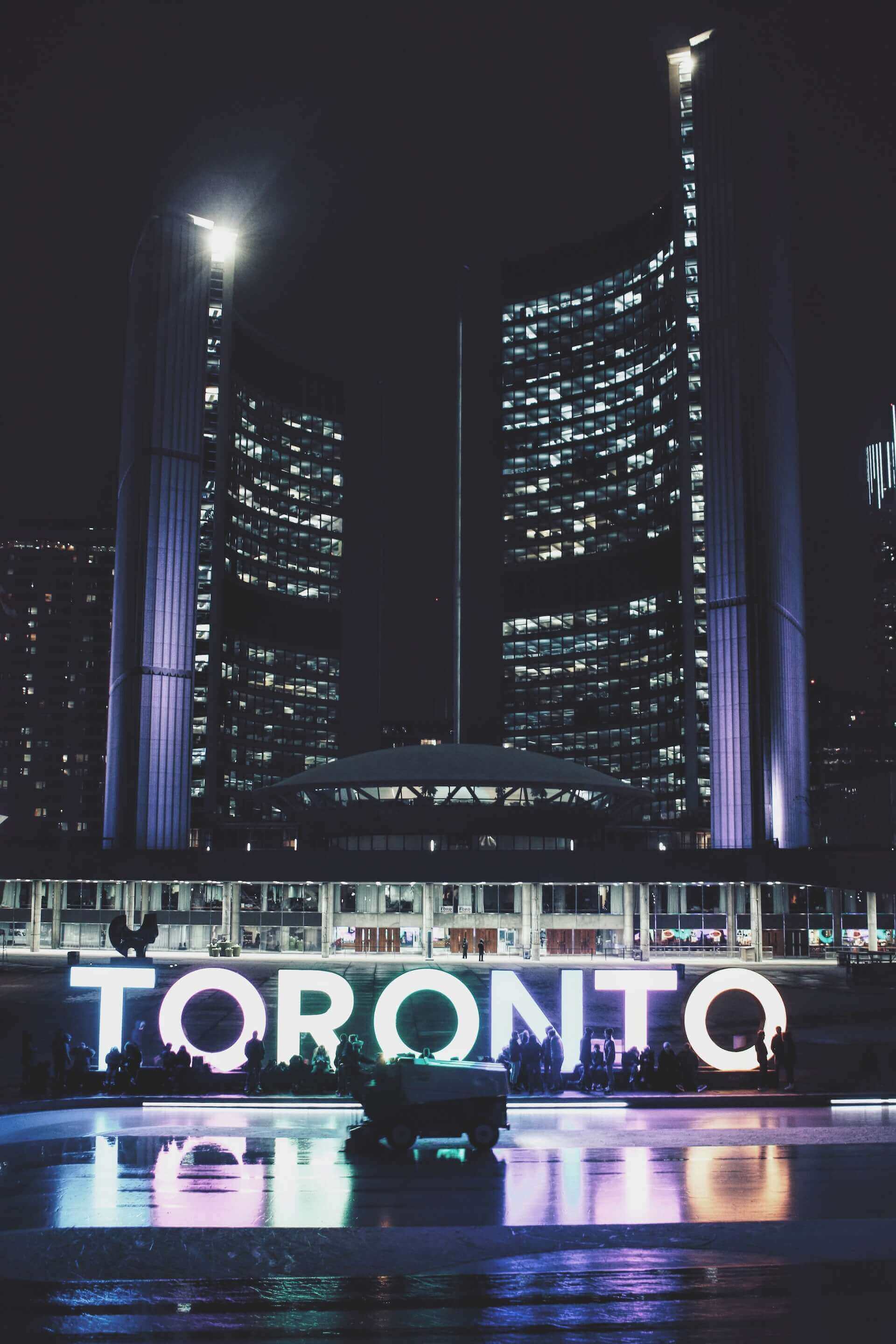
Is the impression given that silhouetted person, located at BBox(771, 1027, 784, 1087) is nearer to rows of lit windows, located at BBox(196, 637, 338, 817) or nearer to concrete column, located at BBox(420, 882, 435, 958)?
Result: concrete column, located at BBox(420, 882, 435, 958)

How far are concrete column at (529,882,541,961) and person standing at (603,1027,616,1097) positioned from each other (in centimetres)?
5475

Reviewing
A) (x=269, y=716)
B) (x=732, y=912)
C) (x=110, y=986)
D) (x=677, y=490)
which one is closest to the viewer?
(x=110, y=986)

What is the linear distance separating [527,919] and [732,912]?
15.3 meters

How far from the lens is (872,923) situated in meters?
96.9

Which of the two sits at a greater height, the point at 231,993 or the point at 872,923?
the point at 231,993

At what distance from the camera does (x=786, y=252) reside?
13125cm

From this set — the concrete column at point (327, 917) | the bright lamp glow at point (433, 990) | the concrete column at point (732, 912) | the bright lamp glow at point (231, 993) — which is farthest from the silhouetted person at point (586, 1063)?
the concrete column at point (327, 917)

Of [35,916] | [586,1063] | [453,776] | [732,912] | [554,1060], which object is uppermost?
[453,776]

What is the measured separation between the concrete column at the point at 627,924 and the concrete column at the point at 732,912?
7.08 m

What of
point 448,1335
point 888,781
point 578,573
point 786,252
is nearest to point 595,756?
point 578,573

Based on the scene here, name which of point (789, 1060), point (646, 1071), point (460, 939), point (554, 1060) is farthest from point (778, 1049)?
point (460, 939)

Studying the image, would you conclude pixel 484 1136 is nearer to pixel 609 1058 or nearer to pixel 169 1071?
pixel 609 1058

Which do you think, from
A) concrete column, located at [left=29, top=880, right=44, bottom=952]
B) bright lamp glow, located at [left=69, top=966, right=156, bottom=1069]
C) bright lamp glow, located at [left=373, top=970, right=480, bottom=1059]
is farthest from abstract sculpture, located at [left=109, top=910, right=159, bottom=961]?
concrete column, located at [left=29, top=880, right=44, bottom=952]

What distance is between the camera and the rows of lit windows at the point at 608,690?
500 ft
